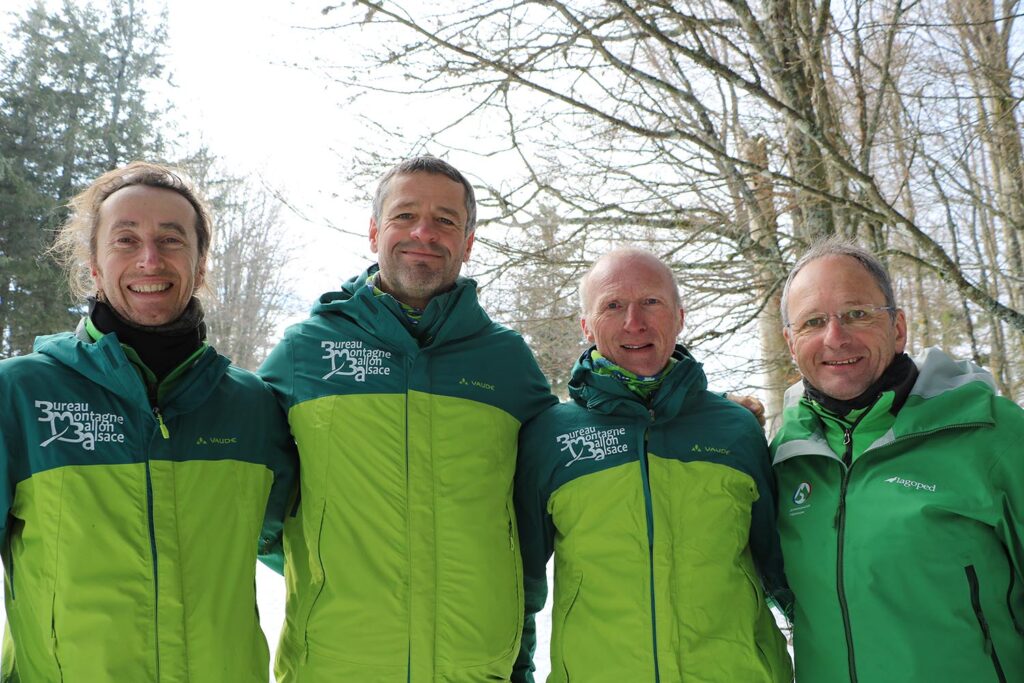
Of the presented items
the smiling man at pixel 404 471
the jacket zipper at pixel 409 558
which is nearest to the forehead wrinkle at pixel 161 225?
the smiling man at pixel 404 471

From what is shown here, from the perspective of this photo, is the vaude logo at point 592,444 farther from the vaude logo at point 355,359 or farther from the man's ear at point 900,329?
the man's ear at point 900,329

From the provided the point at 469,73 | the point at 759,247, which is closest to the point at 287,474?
the point at 469,73

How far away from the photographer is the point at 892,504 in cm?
173

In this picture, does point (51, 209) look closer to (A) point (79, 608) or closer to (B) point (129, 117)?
(B) point (129, 117)

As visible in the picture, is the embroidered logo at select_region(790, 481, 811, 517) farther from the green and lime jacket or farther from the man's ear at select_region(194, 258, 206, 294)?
the man's ear at select_region(194, 258, 206, 294)

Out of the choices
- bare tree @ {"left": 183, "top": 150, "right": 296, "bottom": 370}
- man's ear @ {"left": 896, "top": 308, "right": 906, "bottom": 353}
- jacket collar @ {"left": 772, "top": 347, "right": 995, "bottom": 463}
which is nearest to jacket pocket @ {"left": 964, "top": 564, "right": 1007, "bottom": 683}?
jacket collar @ {"left": 772, "top": 347, "right": 995, "bottom": 463}

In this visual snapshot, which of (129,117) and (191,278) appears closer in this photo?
(191,278)

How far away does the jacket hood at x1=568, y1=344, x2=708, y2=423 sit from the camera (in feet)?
6.73

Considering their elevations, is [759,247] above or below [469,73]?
below

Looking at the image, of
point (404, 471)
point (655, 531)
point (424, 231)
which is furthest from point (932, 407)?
point (424, 231)

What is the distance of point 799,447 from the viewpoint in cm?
194

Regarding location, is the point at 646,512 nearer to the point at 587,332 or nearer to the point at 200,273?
the point at 587,332

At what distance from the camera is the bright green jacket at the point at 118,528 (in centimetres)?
157

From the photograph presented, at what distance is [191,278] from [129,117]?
10.1m
